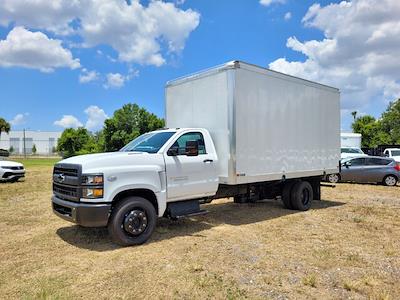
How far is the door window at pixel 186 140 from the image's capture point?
294 inches

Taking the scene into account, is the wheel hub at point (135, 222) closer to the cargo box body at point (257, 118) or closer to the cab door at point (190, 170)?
the cab door at point (190, 170)

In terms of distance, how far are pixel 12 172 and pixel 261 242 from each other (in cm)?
1410

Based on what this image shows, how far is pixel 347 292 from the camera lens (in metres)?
4.75

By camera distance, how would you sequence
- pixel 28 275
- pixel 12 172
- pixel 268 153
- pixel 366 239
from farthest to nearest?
pixel 12 172 → pixel 268 153 → pixel 366 239 → pixel 28 275

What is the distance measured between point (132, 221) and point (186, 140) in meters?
2.13

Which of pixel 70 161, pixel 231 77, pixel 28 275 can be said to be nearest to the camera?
pixel 28 275

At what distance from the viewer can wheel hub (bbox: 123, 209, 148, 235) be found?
647 centimetres

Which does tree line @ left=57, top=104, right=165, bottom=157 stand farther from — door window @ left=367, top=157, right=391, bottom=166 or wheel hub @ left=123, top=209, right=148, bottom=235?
wheel hub @ left=123, top=209, right=148, bottom=235

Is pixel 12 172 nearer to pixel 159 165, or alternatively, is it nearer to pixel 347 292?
pixel 159 165

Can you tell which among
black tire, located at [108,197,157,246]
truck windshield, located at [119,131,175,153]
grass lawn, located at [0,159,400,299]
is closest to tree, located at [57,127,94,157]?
grass lawn, located at [0,159,400,299]

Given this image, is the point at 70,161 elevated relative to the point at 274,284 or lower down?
elevated

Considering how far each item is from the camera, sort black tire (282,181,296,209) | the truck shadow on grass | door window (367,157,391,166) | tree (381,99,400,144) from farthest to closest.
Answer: tree (381,99,400,144), door window (367,157,391,166), black tire (282,181,296,209), the truck shadow on grass

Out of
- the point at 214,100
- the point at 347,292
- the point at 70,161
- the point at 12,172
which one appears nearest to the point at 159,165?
the point at 70,161

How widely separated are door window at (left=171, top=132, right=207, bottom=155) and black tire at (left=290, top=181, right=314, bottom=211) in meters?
3.59
